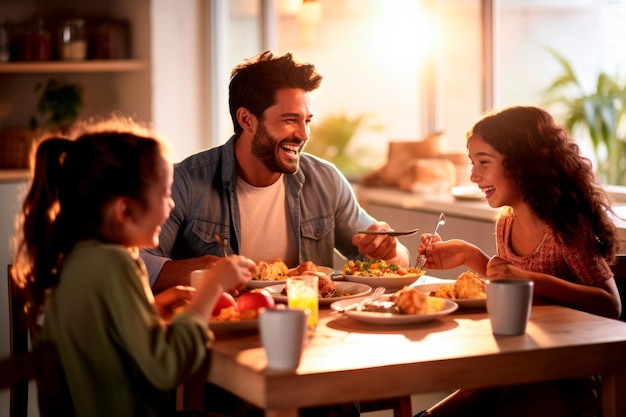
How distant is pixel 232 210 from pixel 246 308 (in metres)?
0.77

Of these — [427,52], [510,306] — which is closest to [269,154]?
[510,306]

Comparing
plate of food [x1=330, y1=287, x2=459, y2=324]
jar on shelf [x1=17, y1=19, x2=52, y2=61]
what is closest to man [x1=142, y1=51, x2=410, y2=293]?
plate of food [x1=330, y1=287, x2=459, y2=324]

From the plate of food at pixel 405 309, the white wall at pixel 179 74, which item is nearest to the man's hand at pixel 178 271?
the plate of food at pixel 405 309

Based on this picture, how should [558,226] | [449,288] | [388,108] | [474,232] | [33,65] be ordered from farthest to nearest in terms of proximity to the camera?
[388,108]
[33,65]
[474,232]
[558,226]
[449,288]

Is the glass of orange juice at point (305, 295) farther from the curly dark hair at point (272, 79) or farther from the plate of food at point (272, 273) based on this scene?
the curly dark hair at point (272, 79)

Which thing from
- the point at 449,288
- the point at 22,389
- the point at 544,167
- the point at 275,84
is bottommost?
the point at 22,389

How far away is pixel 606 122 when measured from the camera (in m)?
3.69

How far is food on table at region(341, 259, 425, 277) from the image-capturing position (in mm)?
2188

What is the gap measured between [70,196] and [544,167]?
3.70 feet

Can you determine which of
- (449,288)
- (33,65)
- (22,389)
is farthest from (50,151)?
(33,65)

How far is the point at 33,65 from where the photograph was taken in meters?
4.58

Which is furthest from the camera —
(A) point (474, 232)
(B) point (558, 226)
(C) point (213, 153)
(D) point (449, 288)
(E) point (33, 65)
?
(E) point (33, 65)

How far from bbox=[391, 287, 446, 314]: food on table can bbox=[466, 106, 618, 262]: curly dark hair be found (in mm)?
486

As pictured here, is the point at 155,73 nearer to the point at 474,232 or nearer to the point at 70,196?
the point at 474,232
